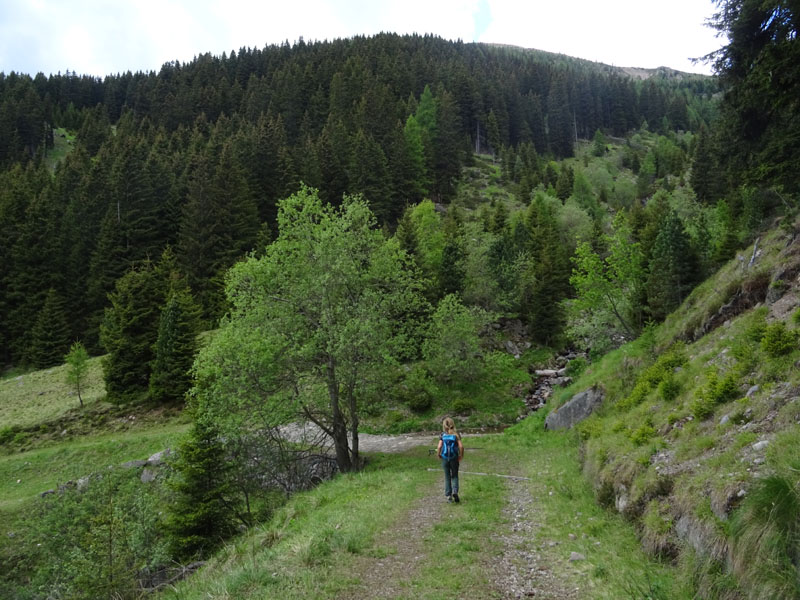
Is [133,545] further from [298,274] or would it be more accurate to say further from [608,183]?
[608,183]

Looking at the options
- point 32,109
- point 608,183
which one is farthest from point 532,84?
point 32,109

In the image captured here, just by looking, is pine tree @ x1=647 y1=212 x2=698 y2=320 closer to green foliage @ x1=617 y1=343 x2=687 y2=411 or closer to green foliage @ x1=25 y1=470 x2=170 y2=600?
green foliage @ x1=617 y1=343 x2=687 y2=411

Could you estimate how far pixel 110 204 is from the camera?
5862 centimetres

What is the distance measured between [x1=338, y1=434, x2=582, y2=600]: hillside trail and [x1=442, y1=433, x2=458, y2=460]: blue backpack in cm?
122

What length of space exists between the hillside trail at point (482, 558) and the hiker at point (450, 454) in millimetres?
379

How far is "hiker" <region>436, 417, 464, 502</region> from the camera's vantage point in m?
11.0

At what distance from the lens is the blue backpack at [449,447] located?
1099cm

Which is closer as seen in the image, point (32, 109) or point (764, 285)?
point (764, 285)

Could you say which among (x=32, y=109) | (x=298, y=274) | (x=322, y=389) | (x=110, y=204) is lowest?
(x=322, y=389)

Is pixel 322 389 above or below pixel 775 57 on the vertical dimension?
below

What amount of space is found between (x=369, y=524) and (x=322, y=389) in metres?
9.53

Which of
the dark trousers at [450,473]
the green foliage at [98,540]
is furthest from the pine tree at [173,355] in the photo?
the dark trousers at [450,473]

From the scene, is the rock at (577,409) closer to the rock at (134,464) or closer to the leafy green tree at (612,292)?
the leafy green tree at (612,292)

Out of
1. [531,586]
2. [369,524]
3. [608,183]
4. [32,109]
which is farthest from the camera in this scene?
[32,109]
